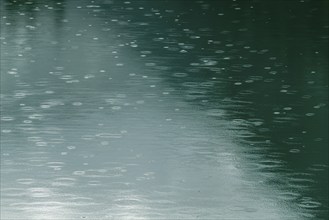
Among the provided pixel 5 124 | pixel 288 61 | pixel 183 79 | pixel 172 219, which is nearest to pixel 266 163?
pixel 172 219

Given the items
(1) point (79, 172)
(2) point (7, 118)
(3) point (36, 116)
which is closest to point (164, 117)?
(3) point (36, 116)

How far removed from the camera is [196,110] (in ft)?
40.4

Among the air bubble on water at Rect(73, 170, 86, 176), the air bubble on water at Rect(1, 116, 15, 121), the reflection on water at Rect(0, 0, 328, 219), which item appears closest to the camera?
the reflection on water at Rect(0, 0, 328, 219)

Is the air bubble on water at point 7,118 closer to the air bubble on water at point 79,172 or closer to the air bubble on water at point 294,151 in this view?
the air bubble on water at point 79,172

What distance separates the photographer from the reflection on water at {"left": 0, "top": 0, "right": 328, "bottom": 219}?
8977 mm

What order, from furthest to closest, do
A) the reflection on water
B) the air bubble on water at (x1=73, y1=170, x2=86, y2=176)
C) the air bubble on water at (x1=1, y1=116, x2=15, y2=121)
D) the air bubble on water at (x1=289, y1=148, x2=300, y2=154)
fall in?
the air bubble on water at (x1=1, y1=116, x2=15, y2=121) → the air bubble on water at (x1=289, y1=148, x2=300, y2=154) → the air bubble on water at (x1=73, y1=170, x2=86, y2=176) → the reflection on water

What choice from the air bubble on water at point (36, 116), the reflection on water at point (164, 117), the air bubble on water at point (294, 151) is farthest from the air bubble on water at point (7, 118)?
the air bubble on water at point (294, 151)

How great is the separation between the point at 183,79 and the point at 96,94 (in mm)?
1573

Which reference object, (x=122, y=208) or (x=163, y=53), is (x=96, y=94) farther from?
(x=122, y=208)

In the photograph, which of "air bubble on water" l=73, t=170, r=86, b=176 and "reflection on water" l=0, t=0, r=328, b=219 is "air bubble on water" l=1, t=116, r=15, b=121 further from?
"air bubble on water" l=73, t=170, r=86, b=176

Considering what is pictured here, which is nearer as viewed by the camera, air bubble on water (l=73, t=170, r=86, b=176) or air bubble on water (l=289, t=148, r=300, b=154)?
air bubble on water (l=73, t=170, r=86, b=176)

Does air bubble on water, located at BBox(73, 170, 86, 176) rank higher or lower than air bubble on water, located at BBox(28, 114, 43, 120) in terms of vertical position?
higher

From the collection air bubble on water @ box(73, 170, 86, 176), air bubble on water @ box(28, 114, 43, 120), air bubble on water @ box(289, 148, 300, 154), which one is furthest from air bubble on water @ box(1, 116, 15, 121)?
air bubble on water @ box(289, 148, 300, 154)

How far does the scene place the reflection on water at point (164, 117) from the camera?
29.5 ft
